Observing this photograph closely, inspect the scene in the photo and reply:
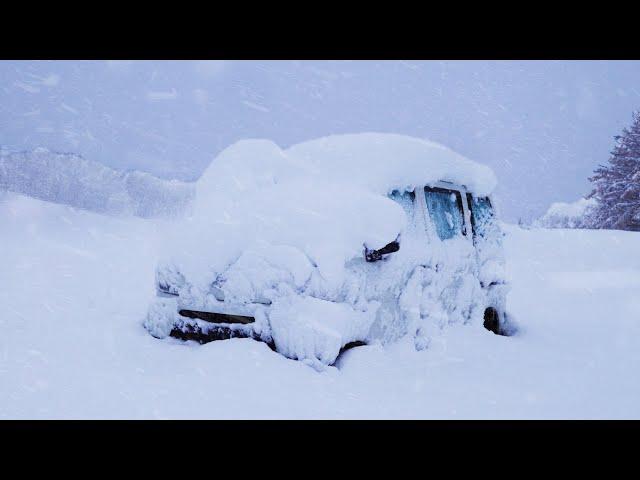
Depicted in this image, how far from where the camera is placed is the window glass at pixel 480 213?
616 centimetres

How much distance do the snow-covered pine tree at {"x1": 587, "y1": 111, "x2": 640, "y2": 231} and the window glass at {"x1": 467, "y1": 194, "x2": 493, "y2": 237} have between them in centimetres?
2319

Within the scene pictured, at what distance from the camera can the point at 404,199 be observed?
16.7ft

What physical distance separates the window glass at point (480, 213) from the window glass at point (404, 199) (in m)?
1.30

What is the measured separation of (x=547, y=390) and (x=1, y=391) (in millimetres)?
4200

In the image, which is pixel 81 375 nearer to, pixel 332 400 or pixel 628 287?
pixel 332 400

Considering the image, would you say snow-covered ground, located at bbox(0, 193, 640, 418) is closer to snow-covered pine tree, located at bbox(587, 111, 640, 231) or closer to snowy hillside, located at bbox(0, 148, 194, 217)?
snowy hillside, located at bbox(0, 148, 194, 217)

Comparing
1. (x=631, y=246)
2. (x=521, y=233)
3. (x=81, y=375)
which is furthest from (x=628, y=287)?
(x=81, y=375)

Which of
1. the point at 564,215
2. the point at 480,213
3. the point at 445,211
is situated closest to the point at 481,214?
the point at 480,213

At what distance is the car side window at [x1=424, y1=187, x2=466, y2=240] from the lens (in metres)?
5.43

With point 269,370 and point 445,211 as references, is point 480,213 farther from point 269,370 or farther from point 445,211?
point 269,370

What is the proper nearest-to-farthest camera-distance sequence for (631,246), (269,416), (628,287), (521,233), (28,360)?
(269,416)
(28,360)
(628,287)
(631,246)
(521,233)

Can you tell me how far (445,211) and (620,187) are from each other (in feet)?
85.0

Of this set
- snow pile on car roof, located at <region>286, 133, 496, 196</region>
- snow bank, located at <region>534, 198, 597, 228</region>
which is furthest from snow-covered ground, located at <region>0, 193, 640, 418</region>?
snow bank, located at <region>534, 198, 597, 228</region>

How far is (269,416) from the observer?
11.0 feet
